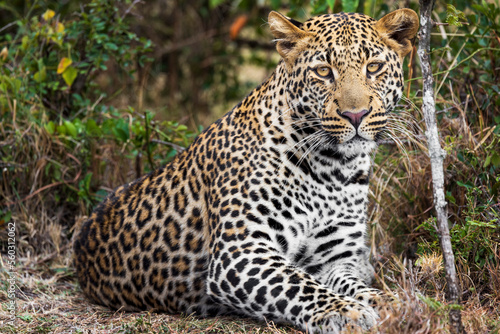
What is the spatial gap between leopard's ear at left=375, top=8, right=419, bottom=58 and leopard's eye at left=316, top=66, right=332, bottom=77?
47 cm

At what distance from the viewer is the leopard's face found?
429cm

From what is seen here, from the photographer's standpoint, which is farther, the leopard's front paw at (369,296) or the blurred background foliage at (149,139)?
the blurred background foliage at (149,139)

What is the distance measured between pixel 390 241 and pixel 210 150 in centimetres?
177

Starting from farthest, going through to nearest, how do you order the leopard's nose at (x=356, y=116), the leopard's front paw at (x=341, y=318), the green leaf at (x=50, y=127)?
the green leaf at (x=50, y=127) → the leopard's nose at (x=356, y=116) → the leopard's front paw at (x=341, y=318)

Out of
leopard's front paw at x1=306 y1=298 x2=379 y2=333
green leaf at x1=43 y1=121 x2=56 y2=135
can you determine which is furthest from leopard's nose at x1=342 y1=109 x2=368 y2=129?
green leaf at x1=43 y1=121 x2=56 y2=135

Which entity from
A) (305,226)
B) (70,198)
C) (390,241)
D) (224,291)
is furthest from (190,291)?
(70,198)

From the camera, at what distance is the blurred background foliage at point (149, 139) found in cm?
512

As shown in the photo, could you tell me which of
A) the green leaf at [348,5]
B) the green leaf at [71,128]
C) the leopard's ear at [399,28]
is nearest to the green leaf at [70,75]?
the green leaf at [71,128]

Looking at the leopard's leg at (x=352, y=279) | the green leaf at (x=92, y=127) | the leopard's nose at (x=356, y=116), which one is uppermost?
the leopard's nose at (x=356, y=116)

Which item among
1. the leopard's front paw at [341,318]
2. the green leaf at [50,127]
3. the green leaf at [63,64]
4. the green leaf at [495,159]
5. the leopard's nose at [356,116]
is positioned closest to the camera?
the leopard's front paw at [341,318]

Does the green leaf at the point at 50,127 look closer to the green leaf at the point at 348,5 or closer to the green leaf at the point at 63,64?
the green leaf at the point at 63,64

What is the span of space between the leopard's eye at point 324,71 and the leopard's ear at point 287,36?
0.77 feet

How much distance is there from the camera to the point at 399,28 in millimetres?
4625

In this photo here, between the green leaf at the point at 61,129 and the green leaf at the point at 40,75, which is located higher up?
the green leaf at the point at 40,75
